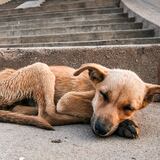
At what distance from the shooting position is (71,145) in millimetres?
4633

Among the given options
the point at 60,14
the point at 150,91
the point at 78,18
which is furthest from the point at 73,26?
the point at 150,91

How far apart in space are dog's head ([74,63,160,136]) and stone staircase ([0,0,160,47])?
332 centimetres

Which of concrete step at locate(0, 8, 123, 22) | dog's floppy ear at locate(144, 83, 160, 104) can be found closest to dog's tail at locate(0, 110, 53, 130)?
dog's floppy ear at locate(144, 83, 160, 104)

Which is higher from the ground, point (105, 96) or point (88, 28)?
point (105, 96)

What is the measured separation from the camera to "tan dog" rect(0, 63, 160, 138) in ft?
16.0

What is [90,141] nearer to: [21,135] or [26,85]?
[21,135]

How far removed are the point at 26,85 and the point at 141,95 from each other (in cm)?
151

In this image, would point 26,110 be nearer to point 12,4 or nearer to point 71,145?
point 71,145

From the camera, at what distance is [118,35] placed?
10.3 metres

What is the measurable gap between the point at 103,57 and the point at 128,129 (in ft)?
7.46

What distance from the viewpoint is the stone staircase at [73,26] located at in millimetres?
9726

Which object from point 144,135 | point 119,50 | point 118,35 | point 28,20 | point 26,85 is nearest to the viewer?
point 144,135

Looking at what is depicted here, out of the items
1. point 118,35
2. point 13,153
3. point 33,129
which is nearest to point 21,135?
point 33,129

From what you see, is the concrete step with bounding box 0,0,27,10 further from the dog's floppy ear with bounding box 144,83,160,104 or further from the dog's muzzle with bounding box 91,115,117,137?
the dog's muzzle with bounding box 91,115,117,137
